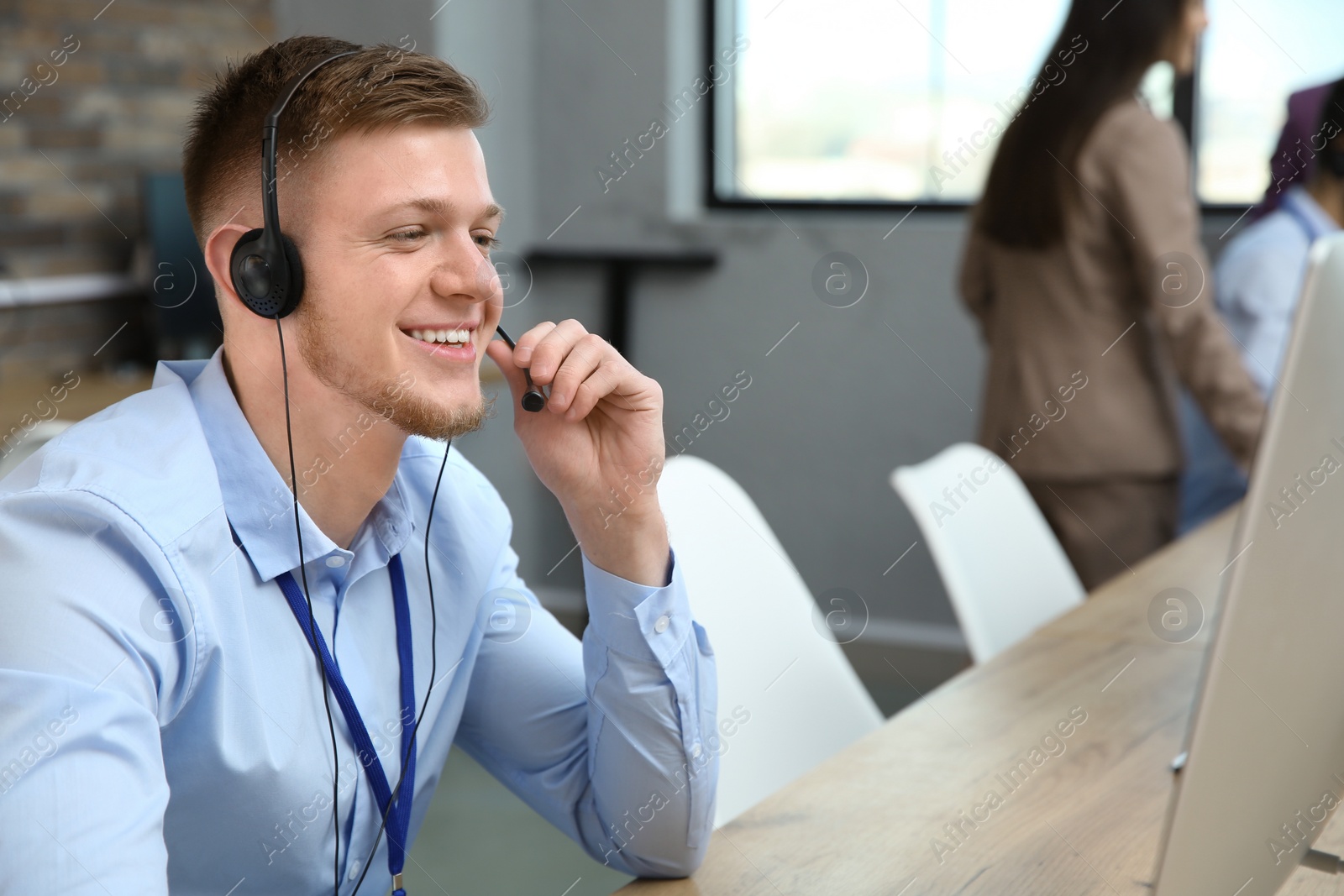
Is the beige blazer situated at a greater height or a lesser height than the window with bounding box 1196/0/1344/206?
lesser

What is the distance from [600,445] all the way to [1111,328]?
1.63 meters

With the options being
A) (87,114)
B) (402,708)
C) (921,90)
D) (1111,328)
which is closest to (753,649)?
(402,708)

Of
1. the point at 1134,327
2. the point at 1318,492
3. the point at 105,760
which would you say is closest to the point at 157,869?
the point at 105,760

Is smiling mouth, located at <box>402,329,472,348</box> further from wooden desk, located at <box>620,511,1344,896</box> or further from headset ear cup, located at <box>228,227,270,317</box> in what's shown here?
wooden desk, located at <box>620,511,1344,896</box>

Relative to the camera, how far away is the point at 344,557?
100cm

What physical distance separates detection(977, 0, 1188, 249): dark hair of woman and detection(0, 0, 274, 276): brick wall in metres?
1.94

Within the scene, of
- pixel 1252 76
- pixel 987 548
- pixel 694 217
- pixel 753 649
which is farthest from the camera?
pixel 694 217

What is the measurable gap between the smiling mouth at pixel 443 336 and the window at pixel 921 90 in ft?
7.79

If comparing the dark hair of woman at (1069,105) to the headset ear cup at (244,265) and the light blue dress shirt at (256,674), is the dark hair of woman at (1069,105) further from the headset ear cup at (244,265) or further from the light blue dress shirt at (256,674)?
the headset ear cup at (244,265)

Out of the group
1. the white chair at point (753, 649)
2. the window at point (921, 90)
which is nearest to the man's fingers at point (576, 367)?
the white chair at point (753, 649)

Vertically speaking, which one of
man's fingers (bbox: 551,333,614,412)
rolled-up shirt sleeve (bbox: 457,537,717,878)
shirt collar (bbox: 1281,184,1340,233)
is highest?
shirt collar (bbox: 1281,184,1340,233)

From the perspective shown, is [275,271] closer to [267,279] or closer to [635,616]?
[267,279]

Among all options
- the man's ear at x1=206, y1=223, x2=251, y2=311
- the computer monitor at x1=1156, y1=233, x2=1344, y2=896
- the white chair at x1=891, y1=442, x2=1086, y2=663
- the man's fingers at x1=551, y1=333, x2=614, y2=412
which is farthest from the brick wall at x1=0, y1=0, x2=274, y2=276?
the computer monitor at x1=1156, y1=233, x2=1344, y2=896

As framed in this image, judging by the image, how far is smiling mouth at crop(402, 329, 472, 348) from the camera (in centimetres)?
100
